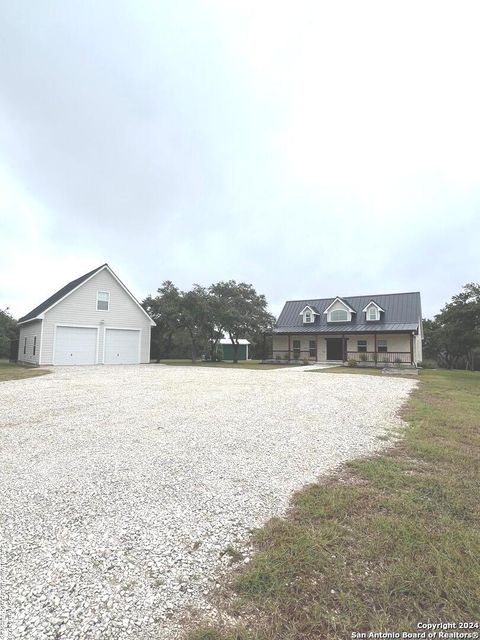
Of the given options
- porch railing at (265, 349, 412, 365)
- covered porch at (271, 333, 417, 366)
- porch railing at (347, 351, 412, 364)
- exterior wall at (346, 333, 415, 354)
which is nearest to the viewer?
porch railing at (347, 351, 412, 364)

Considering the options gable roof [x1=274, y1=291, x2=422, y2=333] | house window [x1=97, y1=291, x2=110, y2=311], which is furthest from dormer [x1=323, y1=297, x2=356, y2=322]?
house window [x1=97, y1=291, x2=110, y2=311]

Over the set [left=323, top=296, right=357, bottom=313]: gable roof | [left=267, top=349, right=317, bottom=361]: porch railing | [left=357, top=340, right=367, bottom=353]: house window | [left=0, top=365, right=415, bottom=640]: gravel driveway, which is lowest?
[left=0, top=365, right=415, bottom=640]: gravel driveway

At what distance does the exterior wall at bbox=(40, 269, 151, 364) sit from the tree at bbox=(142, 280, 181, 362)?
1.77 meters

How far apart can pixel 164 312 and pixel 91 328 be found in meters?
5.30

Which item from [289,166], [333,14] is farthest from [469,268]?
[333,14]

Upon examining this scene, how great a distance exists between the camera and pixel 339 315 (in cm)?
2973

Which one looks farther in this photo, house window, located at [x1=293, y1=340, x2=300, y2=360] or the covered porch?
house window, located at [x1=293, y1=340, x2=300, y2=360]

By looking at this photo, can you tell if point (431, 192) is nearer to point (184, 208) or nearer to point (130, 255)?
point (184, 208)

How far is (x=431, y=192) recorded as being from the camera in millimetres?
17859

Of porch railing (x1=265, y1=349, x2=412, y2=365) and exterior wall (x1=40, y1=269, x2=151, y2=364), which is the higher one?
exterior wall (x1=40, y1=269, x2=151, y2=364)

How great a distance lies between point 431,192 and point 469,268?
57.1 feet

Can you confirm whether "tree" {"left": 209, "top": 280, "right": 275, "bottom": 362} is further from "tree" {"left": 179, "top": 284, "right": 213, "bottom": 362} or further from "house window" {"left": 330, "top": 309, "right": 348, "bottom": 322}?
"house window" {"left": 330, "top": 309, "right": 348, "bottom": 322}

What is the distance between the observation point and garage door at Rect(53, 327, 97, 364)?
21.8 metres

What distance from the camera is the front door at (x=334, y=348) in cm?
2959
